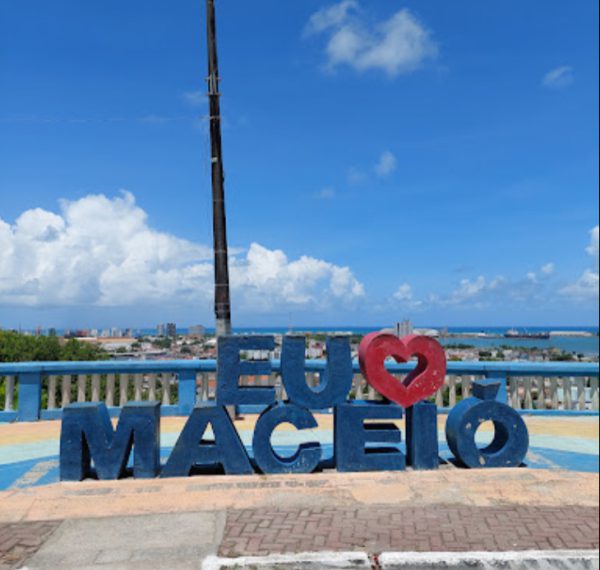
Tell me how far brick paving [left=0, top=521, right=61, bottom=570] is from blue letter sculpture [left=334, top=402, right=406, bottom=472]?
11.0ft

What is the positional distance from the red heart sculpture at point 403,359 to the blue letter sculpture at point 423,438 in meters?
0.16

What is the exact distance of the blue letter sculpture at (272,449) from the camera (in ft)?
23.0

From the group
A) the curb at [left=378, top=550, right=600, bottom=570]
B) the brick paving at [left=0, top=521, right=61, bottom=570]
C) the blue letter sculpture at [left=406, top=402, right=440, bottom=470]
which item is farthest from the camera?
the blue letter sculpture at [left=406, top=402, right=440, bottom=470]

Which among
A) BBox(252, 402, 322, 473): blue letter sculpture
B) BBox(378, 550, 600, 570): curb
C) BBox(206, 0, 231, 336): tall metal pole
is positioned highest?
BBox(206, 0, 231, 336): tall metal pole

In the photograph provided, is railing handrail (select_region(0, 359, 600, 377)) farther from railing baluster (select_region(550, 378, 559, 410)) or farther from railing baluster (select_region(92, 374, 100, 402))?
railing baluster (select_region(550, 378, 559, 410))

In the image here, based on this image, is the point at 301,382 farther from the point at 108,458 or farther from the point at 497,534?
the point at 497,534

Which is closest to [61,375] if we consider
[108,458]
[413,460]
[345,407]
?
[108,458]

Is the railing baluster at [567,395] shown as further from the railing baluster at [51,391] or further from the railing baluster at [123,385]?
the railing baluster at [51,391]

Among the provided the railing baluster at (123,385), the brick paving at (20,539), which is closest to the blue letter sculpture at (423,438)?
the brick paving at (20,539)

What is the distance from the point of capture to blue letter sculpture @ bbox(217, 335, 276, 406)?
23.4ft

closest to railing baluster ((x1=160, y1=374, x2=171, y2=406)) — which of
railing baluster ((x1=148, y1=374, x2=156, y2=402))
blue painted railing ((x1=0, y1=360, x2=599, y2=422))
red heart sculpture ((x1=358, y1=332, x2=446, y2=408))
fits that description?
blue painted railing ((x1=0, y1=360, x2=599, y2=422))

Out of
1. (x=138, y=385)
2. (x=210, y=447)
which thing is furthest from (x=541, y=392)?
(x=138, y=385)

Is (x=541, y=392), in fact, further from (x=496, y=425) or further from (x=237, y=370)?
(x=237, y=370)

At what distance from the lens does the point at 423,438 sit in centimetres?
729
